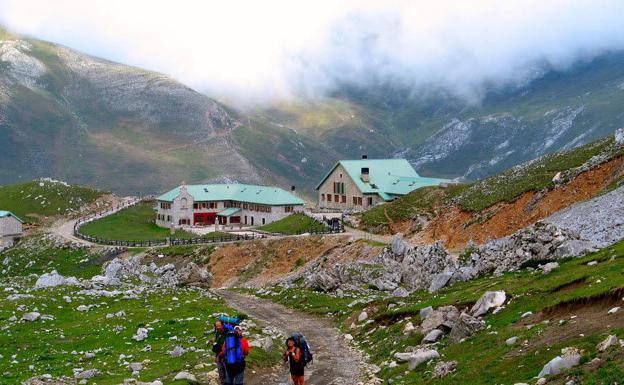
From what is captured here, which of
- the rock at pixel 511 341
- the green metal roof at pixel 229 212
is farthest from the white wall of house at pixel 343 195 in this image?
the rock at pixel 511 341

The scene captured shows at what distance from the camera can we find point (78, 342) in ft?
131

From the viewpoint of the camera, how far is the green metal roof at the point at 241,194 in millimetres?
136750

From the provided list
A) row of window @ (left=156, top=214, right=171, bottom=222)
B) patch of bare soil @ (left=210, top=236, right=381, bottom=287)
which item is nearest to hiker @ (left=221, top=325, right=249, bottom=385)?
patch of bare soil @ (left=210, top=236, right=381, bottom=287)

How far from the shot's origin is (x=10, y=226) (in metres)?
136

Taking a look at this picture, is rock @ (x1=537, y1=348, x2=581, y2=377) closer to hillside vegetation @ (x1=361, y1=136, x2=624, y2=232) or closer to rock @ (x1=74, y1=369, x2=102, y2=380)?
rock @ (x1=74, y1=369, x2=102, y2=380)

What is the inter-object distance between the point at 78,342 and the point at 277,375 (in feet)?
43.3

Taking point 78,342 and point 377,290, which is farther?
point 377,290

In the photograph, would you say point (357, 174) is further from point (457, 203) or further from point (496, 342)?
point (496, 342)

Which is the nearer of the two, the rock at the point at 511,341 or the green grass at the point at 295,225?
the rock at the point at 511,341

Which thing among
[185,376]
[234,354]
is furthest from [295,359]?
[185,376]

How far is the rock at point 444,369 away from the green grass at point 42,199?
13404cm

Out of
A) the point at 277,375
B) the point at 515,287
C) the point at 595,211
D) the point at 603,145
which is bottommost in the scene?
the point at 277,375

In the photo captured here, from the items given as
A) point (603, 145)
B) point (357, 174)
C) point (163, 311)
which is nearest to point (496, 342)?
point (163, 311)

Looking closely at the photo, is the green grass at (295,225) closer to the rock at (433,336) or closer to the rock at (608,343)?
the rock at (433,336)
